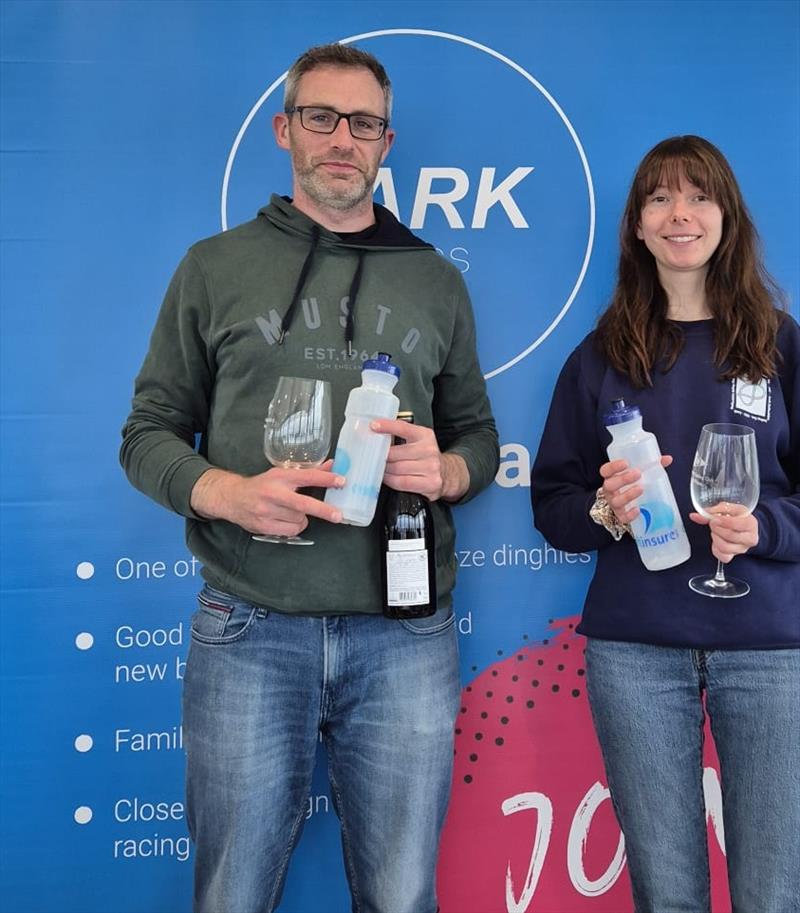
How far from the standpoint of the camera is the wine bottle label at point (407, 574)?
4.88 ft

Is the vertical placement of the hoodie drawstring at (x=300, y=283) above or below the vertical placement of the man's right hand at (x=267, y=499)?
above

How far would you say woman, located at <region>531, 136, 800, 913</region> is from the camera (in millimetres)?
1481

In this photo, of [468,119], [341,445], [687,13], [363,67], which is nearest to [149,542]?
[341,445]

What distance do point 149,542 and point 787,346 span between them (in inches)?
57.3

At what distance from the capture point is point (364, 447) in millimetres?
1390

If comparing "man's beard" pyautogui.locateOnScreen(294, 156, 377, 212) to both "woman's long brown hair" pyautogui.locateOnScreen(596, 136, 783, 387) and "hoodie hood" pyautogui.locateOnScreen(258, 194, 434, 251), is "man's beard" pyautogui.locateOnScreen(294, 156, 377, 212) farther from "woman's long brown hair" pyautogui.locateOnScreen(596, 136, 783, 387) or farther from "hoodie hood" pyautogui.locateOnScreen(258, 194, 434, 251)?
"woman's long brown hair" pyautogui.locateOnScreen(596, 136, 783, 387)

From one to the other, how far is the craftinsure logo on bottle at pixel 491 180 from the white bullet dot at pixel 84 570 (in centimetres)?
105

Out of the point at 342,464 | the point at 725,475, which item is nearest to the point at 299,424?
the point at 342,464

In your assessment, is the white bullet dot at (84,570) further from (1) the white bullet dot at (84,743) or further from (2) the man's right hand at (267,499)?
(2) the man's right hand at (267,499)

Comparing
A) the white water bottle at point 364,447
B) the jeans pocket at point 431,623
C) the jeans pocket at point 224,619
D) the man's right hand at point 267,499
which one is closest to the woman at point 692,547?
the jeans pocket at point 431,623

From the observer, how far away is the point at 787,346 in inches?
66.2

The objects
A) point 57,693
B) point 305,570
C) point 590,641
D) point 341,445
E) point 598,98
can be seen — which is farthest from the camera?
point 598,98

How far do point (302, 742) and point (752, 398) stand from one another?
106 cm

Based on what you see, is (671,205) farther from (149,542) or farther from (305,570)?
(149,542)
